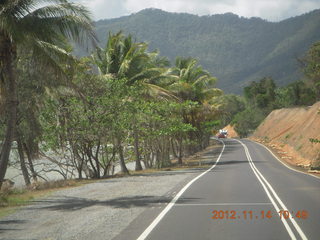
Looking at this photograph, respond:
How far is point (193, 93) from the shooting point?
49125mm

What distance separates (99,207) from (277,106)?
328ft

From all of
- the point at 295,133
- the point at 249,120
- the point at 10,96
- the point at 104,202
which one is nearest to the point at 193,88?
the point at 295,133

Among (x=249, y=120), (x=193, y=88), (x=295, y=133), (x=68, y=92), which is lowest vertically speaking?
(x=295, y=133)

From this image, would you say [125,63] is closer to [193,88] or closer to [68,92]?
[68,92]

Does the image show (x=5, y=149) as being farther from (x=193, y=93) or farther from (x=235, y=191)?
(x=193, y=93)

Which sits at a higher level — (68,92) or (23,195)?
(68,92)

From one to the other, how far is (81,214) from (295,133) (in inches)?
2367

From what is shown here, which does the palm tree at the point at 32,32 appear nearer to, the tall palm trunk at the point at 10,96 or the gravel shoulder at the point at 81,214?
the tall palm trunk at the point at 10,96

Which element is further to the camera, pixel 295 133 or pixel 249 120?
pixel 249 120

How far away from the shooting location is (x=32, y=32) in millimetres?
14273

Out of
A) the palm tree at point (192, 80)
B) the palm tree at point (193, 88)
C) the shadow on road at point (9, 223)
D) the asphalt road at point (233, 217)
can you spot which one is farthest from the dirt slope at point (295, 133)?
the shadow on road at point (9, 223)

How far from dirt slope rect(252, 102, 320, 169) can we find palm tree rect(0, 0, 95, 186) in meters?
26.4

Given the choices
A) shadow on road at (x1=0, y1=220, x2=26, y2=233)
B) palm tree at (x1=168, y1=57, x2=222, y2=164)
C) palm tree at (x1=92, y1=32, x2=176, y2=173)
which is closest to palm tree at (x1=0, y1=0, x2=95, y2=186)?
shadow on road at (x1=0, y1=220, x2=26, y2=233)

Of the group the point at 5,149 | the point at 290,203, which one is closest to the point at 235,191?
the point at 290,203
